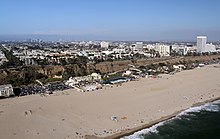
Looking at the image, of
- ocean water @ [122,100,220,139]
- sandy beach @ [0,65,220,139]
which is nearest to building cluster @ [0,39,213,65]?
sandy beach @ [0,65,220,139]

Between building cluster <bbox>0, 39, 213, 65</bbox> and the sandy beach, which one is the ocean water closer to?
the sandy beach

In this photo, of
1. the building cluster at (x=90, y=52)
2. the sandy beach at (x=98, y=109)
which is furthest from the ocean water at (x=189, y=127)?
the building cluster at (x=90, y=52)

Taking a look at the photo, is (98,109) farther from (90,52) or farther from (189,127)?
(90,52)

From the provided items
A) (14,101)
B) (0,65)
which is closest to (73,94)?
(14,101)

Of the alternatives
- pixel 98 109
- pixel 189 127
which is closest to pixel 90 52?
pixel 98 109

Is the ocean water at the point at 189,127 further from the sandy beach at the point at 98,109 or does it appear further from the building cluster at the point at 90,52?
the building cluster at the point at 90,52
